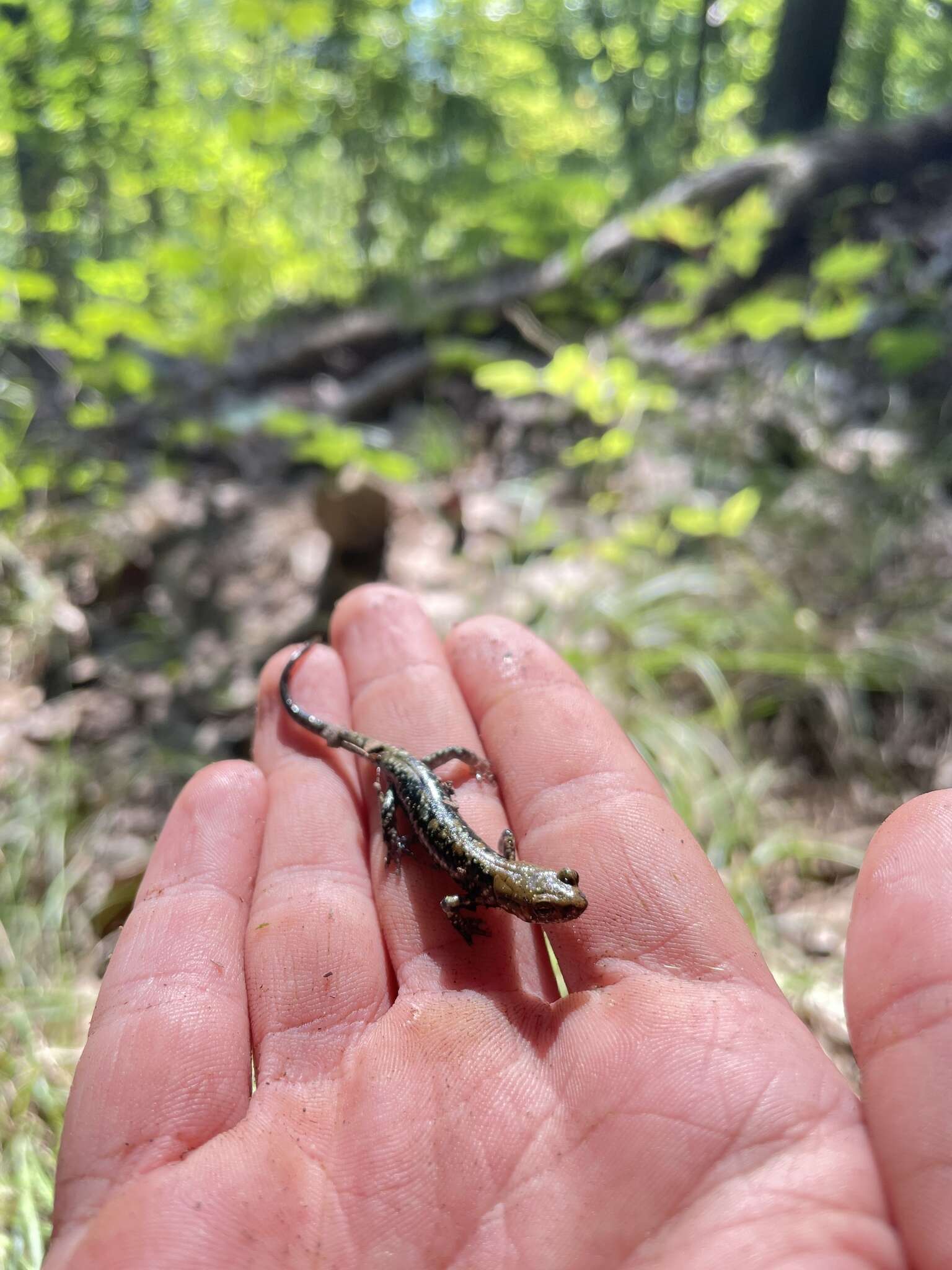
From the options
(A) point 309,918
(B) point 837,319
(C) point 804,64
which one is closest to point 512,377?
(B) point 837,319

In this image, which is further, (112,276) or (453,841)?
(112,276)

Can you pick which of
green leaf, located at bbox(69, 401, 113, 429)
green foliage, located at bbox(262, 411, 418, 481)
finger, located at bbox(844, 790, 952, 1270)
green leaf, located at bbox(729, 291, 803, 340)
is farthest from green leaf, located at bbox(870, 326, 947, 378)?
green leaf, located at bbox(69, 401, 113, 429)

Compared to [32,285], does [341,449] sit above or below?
below

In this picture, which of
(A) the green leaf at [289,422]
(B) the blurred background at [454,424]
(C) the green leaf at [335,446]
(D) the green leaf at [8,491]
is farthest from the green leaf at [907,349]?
(D) the green leaf at [8,491]

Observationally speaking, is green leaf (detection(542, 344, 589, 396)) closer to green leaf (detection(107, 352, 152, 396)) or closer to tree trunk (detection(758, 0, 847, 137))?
green leaf (detection(107, 352, 152, 396))

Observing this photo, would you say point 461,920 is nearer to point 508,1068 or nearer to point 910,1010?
point 508,1068

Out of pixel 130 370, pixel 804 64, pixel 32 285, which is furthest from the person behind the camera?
pixel 804 64

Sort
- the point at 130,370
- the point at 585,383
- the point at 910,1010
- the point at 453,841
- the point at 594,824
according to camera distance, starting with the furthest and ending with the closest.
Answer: the point at 130,370, the point at 585,383, the point at 453,841, the point at 594,824, the point at 910,1010
